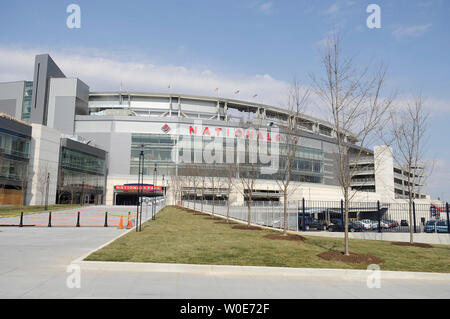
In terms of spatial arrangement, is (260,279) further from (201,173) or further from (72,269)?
(201,173)

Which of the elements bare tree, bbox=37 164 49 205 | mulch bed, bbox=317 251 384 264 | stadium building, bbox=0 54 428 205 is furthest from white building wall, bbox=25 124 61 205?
mulch bed, bbox=317 251 384 264

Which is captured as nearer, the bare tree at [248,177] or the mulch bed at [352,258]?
the mulch bed at [352,258]

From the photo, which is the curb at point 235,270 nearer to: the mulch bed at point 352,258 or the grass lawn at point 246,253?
the grass lawn at point 246,253

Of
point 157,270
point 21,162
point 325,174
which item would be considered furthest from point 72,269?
point 325,174

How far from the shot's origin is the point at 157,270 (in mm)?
9625

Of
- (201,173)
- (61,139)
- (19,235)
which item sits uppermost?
(61,139)

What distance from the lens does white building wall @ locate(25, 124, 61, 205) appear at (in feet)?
172

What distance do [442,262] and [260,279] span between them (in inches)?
299

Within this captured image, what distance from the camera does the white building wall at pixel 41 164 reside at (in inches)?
2063

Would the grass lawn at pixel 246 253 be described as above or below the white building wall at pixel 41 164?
below

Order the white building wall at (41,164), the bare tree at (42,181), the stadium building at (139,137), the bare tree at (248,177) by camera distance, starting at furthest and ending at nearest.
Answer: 1. the stadium building at (139,137)
2. the bare tree at (42,181)
3. the white building wall at (41,164)
4. the bare tree at (248,177)

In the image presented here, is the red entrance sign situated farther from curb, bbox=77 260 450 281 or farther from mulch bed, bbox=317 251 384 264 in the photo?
curb, bbox=77 260 450 281

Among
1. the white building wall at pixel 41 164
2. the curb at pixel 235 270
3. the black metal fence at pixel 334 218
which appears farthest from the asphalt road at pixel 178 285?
the white building wall at pixel 41 164
